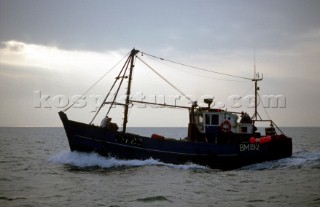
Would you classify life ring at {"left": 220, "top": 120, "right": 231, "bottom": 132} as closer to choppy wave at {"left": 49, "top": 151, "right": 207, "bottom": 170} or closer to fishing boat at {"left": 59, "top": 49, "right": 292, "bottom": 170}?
fishing boat at {"left": 59, "top": 49, "right": 292, "bottom": 170}

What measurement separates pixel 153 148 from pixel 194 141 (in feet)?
9.69

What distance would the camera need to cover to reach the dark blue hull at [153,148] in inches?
729

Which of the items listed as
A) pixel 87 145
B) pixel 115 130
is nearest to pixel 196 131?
pixel 115 130

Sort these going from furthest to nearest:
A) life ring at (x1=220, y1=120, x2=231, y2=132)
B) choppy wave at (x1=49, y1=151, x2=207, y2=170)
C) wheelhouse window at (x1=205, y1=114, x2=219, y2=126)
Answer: wheelhouse window at (x1=205, y1=114, x2=219, y2=126) < life ring at (x1=220, y1=120, x2=231, y2=132) < choppy wave at (x1=49, y1=151, x2=207, y2=170)

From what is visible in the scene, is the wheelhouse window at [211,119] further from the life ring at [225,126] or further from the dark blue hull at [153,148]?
the dark blue hull at [153,148]

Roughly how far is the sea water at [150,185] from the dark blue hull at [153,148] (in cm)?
49

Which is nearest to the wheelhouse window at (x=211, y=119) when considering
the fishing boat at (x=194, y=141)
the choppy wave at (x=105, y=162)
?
Answer: the fishing boat at (x=194, y=141)

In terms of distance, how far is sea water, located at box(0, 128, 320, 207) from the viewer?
39.0ft

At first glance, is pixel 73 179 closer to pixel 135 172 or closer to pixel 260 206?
pixel 135 172

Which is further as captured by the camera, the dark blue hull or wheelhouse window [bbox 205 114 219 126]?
wheelhouse window [bbox 205 114 219 126]

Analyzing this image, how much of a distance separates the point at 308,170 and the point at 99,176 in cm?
1366

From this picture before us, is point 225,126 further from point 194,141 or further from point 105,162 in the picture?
point 105,162

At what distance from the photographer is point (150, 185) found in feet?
48.0

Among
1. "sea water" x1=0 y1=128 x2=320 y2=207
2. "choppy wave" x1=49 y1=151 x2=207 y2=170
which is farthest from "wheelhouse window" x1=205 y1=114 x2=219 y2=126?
"choppy wave" x1=49 y1=151 x2=207 y2=170
